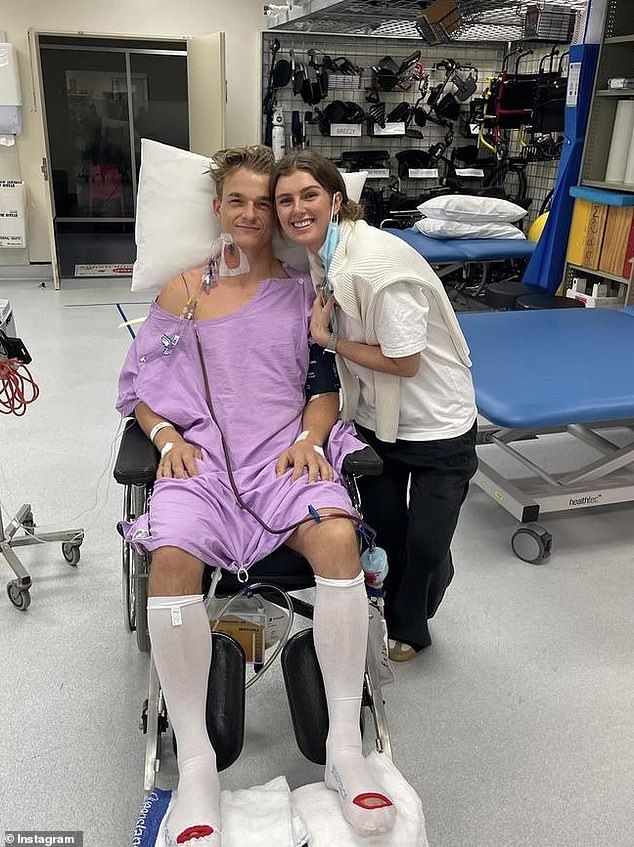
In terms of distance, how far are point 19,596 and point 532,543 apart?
1.71 meters

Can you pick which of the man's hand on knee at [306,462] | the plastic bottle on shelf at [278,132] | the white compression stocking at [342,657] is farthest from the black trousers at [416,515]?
the plastic bottle on shelf at [278,132]

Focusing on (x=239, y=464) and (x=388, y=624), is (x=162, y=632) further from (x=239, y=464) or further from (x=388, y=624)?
(x=388, y=624)

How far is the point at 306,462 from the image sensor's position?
70.7 inches

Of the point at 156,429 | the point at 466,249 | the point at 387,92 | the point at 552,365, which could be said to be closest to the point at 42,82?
the point at 387,92

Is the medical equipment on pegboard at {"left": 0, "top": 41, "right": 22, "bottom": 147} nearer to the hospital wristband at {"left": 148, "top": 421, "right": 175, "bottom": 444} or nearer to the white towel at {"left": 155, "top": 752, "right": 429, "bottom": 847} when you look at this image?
the hospital wristband at {"left": 148, "top": 421, "right": 175, "bottom": 444}

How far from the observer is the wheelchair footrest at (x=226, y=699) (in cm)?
155

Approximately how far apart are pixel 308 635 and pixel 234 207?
1081 mm

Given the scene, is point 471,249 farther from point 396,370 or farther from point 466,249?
point 396,370

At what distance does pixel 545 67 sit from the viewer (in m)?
5.84

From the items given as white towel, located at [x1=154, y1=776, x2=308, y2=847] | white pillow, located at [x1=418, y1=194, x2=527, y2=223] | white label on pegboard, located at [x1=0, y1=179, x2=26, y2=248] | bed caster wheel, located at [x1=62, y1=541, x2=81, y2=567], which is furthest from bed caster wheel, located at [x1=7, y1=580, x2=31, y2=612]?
white label on pegboard, located at [x1=0, y1=179, x2=26, y2=248]

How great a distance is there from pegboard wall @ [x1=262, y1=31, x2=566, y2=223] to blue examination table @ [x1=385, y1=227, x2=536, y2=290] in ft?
4.23

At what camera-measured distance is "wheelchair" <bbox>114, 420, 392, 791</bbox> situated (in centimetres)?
157

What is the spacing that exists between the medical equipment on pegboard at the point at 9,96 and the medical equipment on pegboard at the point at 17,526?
4647 mm

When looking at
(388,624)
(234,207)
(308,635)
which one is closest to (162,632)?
(308,635)
